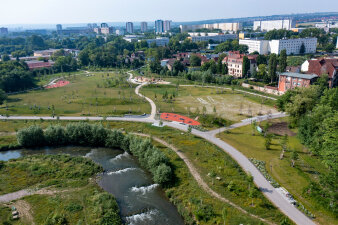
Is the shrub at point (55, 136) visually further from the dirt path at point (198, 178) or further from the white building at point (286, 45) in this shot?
the white building at point (286, 45)

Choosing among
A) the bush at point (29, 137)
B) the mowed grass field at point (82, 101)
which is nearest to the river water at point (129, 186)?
the bush at point (29, 137)

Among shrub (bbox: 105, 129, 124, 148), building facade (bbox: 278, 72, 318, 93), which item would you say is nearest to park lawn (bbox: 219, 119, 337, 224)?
shrub (bbox: 105, 129, 124, 148)

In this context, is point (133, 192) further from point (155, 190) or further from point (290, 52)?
point (290, 52)

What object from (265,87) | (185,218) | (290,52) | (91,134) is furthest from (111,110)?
(290,52)

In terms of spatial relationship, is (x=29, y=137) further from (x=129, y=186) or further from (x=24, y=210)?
(x=129, y=186)

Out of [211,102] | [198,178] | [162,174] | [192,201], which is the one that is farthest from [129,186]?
[211,102]
